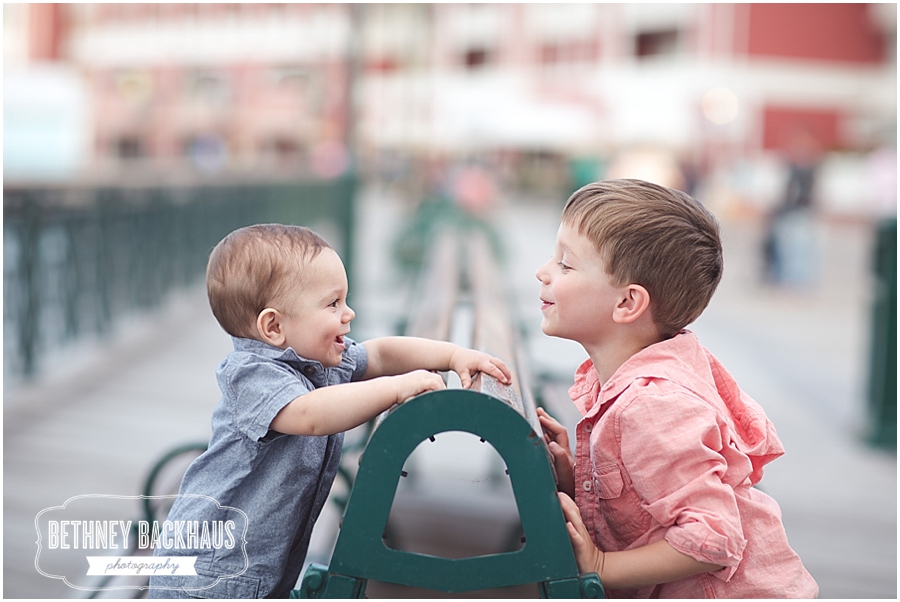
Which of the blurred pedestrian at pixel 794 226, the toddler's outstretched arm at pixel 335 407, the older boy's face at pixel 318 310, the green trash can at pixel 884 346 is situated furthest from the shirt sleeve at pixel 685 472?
the blurred pedestrian at pixel 794 226

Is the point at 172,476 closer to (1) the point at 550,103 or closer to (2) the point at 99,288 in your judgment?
(2) the point at 99,288

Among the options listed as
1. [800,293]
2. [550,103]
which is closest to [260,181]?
[800,293]

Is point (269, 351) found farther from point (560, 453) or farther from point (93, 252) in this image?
point (93, 252)

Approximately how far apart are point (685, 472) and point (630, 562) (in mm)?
162

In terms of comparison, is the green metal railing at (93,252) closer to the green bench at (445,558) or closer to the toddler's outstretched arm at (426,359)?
the toddler's outstretched arm at (426,359)

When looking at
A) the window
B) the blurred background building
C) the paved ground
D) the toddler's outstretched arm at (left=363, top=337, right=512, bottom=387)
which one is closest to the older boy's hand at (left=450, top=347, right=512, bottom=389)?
the toddler's outstretched arm at (left=363, top=337, right=512, bottom=387)

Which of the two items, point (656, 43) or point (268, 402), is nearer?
point (268, 402)

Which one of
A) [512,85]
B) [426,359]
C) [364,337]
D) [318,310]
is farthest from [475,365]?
[512,85]

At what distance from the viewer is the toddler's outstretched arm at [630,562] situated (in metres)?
1.39

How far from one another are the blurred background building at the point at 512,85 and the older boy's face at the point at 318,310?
19659 mm

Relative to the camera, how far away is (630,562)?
1.42m

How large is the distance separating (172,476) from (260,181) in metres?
11.1

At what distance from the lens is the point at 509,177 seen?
131ft

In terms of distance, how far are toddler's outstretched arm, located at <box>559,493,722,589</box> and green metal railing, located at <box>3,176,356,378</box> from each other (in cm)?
382
